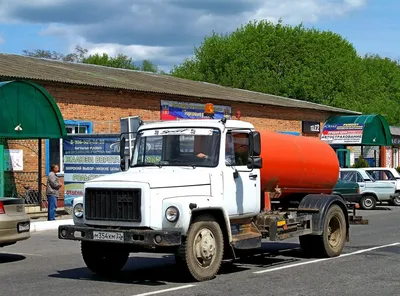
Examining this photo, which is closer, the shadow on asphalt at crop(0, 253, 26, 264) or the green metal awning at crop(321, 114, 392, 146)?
the shadow on asphalt at crop(0, 253, 26, 264)

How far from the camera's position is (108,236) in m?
10.2

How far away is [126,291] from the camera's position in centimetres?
966

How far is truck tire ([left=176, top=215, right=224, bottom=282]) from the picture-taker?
1005cm

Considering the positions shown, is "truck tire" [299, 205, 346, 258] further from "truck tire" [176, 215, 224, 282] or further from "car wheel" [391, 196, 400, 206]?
"car wheel" [391, 196, 400, 206]

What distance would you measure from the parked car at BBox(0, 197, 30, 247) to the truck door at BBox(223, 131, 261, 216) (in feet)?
14.8

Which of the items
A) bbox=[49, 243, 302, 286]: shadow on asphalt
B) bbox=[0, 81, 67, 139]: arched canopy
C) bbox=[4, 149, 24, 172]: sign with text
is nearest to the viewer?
bbox=[49, 243, 302, 286]: shadow on asphalt

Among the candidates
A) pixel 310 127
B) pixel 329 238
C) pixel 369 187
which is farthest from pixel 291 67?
pixel 329 238

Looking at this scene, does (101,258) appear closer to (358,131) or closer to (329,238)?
(329,238)

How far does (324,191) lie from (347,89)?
5480cm

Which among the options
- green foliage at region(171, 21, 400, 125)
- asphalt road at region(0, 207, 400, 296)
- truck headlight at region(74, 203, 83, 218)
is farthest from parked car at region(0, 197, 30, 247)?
green foliage at region(171, 21, 400, 125)

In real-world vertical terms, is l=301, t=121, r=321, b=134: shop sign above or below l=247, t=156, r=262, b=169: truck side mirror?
above

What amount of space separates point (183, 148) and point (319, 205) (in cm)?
322

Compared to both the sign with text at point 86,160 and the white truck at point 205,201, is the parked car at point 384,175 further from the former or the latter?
the white truck at point 205,201

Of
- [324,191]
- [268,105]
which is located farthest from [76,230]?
[268,105]
